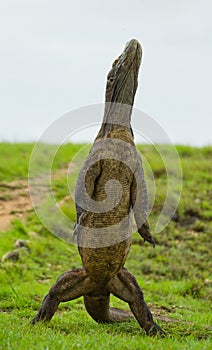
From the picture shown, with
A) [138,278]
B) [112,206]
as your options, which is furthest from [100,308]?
[138,278]

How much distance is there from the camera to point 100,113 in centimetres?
601

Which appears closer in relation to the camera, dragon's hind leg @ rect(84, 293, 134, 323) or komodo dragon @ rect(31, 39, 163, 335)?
komodo dragon @ rect(31, 39, 163, 335)

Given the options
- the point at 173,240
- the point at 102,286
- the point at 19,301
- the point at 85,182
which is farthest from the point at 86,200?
the point at 173,240

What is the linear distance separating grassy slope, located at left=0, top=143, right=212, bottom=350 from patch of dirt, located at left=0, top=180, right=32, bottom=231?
26 cm

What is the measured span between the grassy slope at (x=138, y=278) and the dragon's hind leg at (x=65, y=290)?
148 millimetres

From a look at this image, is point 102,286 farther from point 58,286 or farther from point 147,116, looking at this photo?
point 147,116

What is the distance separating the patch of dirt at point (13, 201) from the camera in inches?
467

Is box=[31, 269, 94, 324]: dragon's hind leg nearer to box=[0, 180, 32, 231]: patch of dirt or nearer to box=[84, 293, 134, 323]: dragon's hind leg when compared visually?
box=[84, 293, 134, 323]: dragon's hind leg

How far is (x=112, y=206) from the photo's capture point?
5.30 meters

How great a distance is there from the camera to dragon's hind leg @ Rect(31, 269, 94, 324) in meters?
5.58

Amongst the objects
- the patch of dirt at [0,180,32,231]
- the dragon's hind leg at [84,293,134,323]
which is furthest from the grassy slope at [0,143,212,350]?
the patch of dirt at [0,180,32,231]

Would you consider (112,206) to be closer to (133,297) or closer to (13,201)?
(133,297)

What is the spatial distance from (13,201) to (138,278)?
4.44 m

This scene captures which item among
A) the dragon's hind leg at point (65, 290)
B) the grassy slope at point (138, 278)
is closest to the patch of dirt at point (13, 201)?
the grassy slope at point (138, 278)
